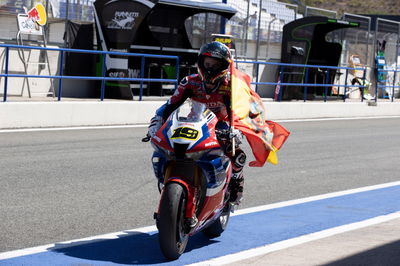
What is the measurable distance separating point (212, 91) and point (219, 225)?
1.30 m

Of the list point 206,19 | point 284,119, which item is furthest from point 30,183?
point 206,19

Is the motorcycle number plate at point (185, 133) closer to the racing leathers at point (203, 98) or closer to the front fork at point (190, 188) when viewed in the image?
the front fork at point (190, 188)

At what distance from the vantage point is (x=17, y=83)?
17250 millimetres

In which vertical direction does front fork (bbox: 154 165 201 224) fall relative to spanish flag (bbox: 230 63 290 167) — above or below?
below

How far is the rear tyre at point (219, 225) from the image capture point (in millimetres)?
6882

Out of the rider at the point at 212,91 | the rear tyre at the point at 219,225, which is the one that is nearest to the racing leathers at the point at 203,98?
the rider at the point at 212,91

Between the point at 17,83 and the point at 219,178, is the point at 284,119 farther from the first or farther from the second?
the point at 219,178

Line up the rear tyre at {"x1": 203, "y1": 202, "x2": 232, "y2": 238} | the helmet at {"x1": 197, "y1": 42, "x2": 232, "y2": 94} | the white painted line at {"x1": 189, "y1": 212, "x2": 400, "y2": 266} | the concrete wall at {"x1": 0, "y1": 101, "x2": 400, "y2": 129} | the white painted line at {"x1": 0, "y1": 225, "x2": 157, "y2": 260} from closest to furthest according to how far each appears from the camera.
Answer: the white painted line at {"x1": 0, "y1": 225, "x2": 157, "y2": 260}, the white painted line at {"x1": 189, "y1": 212, "x2": 400, "y2": 266}, the helmet at {"x1": 197, "y1": 42, "x2": 232, "y2": 94}, the rear tyre at {"x1": 203, "y1": 202, "x2": 232, "y2": 238}, the concrete wall at {"x1": 0, "y1": 101, "x2": 400, "y2": 129}

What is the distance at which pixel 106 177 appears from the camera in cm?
986

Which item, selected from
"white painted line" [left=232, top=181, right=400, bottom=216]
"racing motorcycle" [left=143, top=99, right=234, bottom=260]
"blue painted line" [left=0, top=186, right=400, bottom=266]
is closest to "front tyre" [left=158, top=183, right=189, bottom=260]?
"racing motorcycle" [left=143, top=99, right=234, bottom=260]

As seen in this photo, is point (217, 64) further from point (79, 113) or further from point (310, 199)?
point (79, 113)

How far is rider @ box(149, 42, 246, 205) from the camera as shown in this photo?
6.31m

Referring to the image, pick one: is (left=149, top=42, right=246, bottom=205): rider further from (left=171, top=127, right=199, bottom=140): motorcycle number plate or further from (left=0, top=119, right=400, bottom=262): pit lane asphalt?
(left=0, top=119, right=400, bottom=262): pit lane asphalt

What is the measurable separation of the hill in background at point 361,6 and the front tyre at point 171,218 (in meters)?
70.0
